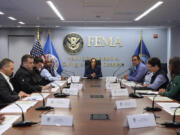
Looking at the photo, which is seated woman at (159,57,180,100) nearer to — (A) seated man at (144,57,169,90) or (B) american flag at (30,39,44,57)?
(A) seated man at (144,57,169,90)

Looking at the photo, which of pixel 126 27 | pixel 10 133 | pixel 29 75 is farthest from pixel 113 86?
pixel 126 27

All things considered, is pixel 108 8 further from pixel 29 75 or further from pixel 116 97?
pixel 116 97

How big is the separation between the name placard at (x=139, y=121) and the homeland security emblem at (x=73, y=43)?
21.9 feet

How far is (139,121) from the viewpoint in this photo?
154 centimetres

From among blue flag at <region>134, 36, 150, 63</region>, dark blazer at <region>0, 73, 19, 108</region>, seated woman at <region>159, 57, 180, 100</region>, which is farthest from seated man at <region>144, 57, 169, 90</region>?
Result: blue flag at <region>134, 36, 150, 63</region>

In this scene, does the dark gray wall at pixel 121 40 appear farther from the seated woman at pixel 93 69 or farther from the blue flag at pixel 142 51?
the seated woman at pixel 93 69

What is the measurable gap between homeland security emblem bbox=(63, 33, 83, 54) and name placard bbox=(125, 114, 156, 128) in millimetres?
6683

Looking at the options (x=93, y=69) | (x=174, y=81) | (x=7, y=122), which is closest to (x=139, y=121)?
(x=7, y=122)

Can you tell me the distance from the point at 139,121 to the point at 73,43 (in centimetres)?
675

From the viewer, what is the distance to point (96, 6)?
4.97 m

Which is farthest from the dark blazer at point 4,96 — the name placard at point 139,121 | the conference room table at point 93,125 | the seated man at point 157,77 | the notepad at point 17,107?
the seated man at point 157,77

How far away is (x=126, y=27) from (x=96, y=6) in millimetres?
3192

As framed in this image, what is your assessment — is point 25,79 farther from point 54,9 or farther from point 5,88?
point 54,9

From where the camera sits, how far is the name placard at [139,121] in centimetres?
152
